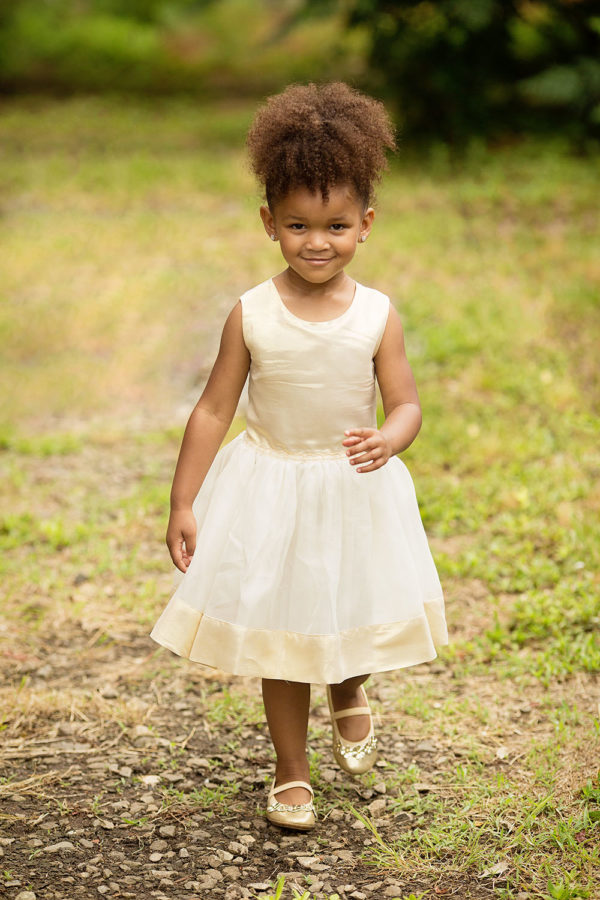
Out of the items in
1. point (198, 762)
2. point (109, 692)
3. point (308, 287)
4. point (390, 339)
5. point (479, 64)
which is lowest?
point (198, 762)

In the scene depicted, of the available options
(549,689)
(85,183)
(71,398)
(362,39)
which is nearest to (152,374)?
(71,398)

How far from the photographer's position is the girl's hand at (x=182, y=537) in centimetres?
241

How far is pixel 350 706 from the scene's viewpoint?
8.82ft

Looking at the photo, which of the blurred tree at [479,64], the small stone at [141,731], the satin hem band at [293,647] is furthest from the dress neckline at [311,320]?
the blurred tree at [479,64]

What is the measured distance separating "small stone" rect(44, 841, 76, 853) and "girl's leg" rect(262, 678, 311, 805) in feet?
1.63

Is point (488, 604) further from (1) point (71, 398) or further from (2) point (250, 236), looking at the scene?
(2) point (250, 236)

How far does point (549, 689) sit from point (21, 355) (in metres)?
4.07

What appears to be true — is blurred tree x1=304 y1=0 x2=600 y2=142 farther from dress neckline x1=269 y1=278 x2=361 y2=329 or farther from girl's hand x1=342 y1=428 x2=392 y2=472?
girl's hand x1=342 y1=428 x2=392 y2=472

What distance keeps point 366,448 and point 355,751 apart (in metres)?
0.92

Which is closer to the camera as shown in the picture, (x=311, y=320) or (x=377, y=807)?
(x=311, y=320)

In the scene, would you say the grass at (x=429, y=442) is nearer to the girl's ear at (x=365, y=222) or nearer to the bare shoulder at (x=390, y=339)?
the bare shoulder at (x=390, y=339)

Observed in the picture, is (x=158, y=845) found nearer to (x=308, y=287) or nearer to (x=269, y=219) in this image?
(x=308, y=287)

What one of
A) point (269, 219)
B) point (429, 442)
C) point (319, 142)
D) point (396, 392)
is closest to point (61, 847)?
point (396, 392)

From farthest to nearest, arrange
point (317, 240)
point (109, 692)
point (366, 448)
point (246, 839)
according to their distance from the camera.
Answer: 1. point (109, 692)
2. point (246, 839)
3. point (317, 240)
4. point (366, 448)
